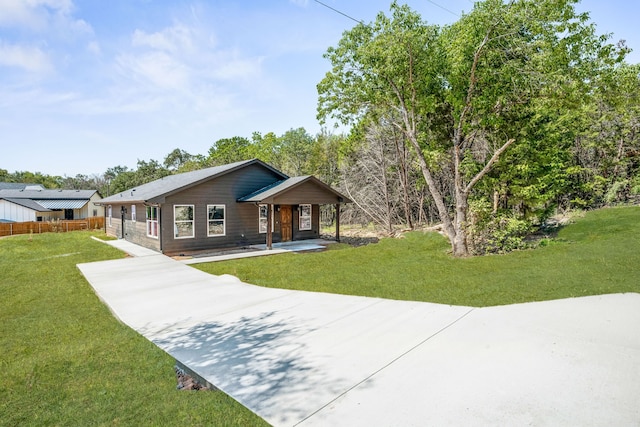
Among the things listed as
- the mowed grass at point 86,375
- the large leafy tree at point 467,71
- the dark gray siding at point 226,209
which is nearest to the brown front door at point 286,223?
the dark gray siding at point 226,209

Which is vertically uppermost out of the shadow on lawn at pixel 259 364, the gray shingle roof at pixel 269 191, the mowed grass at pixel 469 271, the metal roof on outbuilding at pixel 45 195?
the metal roof on outbuilding at pixel 45 195

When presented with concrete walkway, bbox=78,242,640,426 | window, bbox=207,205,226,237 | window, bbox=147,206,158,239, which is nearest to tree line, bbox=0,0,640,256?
window, bbox=207,205,226,237

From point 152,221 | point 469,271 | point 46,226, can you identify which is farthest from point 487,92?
point 46,226

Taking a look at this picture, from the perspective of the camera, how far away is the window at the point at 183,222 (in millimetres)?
13156

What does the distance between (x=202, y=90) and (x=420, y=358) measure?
15.2 meters

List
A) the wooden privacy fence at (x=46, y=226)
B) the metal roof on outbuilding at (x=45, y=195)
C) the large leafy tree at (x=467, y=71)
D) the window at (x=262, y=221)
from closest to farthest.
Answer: the large leafy tree at (x=467, y=71)
the window at (x=262, y=221)
the wooden privacy fence at (x=46, y=226)
the metal roof on outbuilding at (x=45, y=195)

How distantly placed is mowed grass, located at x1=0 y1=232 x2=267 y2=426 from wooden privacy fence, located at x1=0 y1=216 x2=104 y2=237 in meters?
21.2

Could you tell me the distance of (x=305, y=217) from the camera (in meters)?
16.9

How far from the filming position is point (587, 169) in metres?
17.8

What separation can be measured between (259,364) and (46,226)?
27866 mm

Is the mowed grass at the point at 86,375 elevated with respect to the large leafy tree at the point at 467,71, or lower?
lower

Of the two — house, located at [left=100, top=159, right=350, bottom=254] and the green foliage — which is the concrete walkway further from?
house, located at [left=100, top=159, right=350, bottom=254]

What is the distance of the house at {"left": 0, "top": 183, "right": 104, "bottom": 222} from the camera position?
3095 centimetres

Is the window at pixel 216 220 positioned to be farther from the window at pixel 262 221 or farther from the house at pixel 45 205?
the house at pixel 45 205
